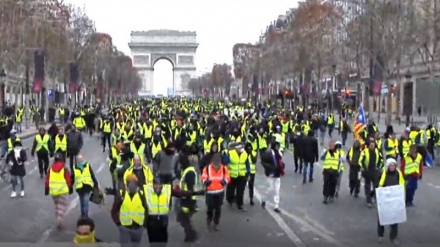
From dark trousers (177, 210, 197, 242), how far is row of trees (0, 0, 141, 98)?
41166 millimetres

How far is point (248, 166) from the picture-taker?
17.9 meters

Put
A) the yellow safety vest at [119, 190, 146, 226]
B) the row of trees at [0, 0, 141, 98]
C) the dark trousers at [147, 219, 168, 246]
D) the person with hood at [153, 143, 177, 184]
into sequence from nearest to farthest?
the yellow safety vest at [119, 190, 146, 226]
the dark trousers at [147, 219, 168, 246]
the person with hood at [153, 143, 177, 184]
the row of trees at [0, 0, 141, 98]

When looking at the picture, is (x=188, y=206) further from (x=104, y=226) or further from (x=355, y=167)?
(x=355, y=167)

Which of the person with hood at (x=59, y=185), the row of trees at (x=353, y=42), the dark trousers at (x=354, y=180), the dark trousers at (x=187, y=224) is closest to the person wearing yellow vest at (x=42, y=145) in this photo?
the person with hood at (x=59, y=185)

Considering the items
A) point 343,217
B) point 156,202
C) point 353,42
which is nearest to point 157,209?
point 156,202

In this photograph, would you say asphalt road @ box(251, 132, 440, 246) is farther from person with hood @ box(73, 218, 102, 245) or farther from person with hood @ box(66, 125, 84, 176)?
person with hood @ box(66, 125, 84, 176)

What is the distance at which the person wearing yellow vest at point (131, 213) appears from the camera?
10891 mm

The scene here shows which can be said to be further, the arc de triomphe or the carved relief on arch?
the carved relief on arch

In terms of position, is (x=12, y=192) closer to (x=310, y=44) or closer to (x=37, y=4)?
(x=37, y=4)

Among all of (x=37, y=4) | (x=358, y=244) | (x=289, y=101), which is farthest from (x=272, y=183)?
(x=289, y=101)

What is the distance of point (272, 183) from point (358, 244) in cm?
429

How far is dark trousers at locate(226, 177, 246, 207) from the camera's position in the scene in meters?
17.8

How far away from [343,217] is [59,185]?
5.62m

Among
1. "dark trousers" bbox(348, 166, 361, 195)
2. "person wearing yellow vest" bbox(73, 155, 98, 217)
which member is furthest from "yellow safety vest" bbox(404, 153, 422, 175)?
"person wearing yellow vest" bbox(73, 155, 98, 217)
